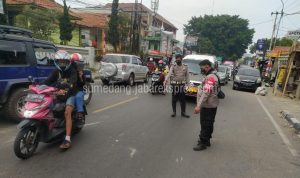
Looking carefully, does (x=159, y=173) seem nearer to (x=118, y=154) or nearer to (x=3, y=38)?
(x=118, y=154)

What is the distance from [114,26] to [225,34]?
41.9 metres

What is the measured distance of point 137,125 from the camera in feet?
23.3

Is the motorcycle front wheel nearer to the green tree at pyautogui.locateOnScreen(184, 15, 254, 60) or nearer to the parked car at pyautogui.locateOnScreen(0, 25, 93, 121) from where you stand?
the parked car at pyautogui.locateOnScreen(0, 25, 93, 121)

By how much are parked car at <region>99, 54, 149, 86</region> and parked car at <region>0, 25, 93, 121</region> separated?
7.38 m

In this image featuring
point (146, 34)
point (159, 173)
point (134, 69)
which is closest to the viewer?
point (159, 173)

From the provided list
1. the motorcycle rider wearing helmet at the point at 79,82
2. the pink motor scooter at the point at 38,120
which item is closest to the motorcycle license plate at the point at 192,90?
the motorcycle rider wearing helmet at the point at 79,82

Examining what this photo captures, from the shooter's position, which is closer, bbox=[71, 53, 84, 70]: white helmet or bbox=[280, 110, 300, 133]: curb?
bbox=[71, 53, 84, 70]: white helmet

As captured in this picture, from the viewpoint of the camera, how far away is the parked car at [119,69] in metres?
14.6

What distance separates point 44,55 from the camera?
7406 millimetres

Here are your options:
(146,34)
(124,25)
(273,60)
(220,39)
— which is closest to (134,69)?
(124,25)

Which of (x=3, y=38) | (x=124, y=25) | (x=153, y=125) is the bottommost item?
(x=153, y=125)

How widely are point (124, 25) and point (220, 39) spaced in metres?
39.7

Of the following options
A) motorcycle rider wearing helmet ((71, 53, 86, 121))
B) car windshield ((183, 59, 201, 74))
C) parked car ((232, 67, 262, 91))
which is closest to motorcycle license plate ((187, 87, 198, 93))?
car windshield ((183, 59, 201, 74))

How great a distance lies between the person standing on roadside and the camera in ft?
17.4
